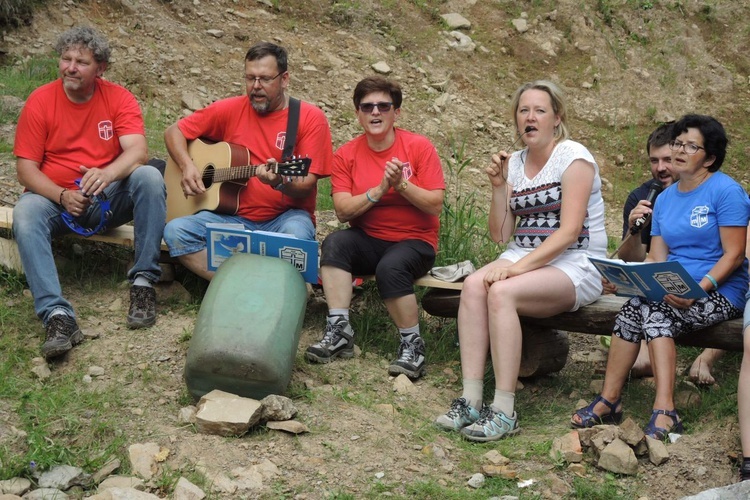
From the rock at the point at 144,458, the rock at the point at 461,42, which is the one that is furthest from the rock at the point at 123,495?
the rock at the point at 461,42

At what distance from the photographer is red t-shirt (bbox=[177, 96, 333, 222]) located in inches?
212

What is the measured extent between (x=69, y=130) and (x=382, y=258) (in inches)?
75.6

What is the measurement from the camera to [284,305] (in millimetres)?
4449

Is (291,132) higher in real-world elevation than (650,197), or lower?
higher

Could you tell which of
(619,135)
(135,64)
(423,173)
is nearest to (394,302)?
(423,173)

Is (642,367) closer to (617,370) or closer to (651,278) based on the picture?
(617,370)

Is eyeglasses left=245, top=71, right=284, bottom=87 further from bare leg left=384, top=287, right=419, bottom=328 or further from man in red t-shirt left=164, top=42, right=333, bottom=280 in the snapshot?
bare leg left=384, top=287, right=419, bottom=328

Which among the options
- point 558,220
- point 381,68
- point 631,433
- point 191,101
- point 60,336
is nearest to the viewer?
point 631,433

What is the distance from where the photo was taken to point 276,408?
4168 mm

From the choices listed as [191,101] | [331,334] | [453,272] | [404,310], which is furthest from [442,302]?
[191,101]

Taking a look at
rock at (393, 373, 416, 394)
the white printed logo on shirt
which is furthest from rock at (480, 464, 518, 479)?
the white printed logo on shirt

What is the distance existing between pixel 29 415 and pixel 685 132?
3286 millimetres

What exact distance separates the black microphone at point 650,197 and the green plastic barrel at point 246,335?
1731 millimetres

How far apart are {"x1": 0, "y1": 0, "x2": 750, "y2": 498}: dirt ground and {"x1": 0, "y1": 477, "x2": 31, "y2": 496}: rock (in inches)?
24.3
